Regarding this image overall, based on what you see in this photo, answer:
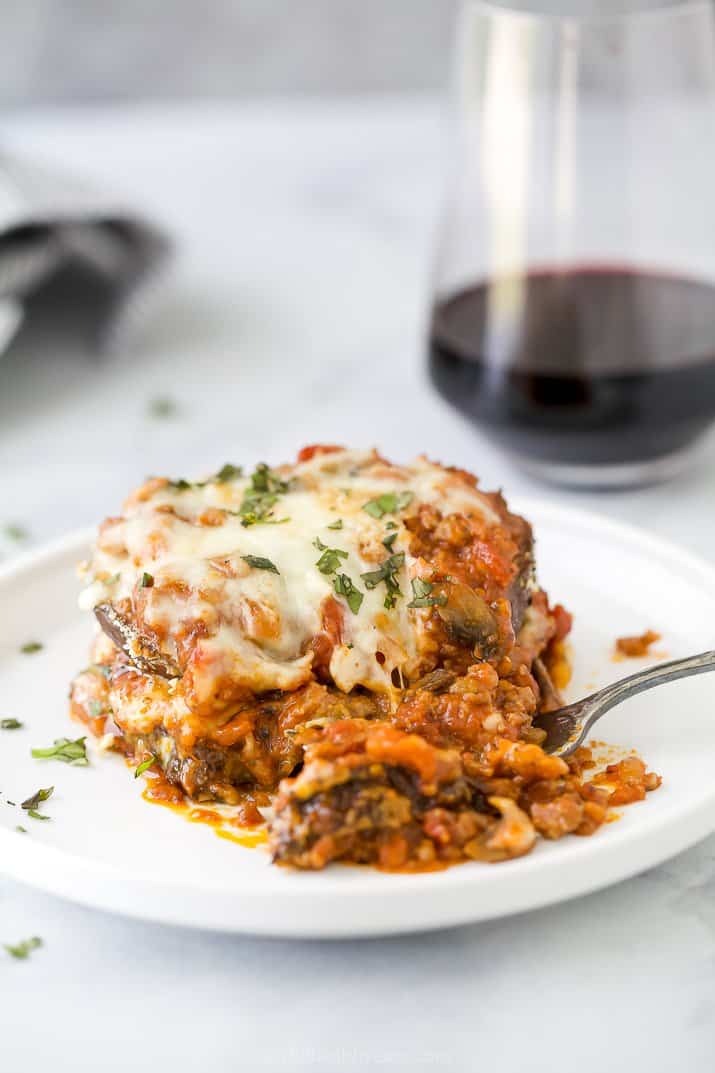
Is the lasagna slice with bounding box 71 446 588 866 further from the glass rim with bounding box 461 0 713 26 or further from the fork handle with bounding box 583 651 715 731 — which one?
the glass rim with bounding box 461 0 713 26

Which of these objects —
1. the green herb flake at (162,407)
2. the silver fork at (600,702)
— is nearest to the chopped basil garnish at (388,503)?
the silver fork at (600,702)

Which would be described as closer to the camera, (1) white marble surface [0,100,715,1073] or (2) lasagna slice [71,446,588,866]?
(1) white marble surface [0,100,715,1073]

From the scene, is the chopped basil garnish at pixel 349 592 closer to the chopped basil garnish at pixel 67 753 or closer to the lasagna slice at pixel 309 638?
the lasagna slice at pixel 309 638

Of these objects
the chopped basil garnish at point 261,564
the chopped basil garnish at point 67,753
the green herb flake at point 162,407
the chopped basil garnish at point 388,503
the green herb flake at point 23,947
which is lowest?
the green herb flake at point 162,407

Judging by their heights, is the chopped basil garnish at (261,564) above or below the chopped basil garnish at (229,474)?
above

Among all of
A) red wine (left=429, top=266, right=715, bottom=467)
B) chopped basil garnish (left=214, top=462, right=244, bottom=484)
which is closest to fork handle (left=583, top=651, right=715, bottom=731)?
chopped basil garnish (left=214, top=462, right=244, bottom=484)

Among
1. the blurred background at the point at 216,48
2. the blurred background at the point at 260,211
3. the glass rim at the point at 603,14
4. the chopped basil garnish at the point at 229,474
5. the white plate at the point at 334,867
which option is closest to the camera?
the white plate at the point at 334,867

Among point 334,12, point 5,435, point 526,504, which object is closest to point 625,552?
point 526,504
